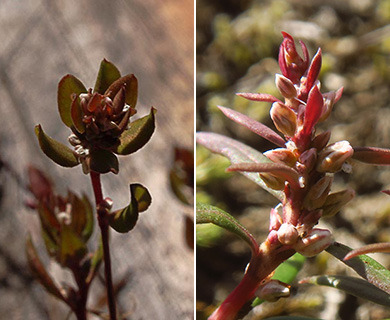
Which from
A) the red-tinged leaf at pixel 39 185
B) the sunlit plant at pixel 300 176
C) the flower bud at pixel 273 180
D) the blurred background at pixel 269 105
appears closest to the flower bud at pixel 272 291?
the sunlit plant at pixel 300 176

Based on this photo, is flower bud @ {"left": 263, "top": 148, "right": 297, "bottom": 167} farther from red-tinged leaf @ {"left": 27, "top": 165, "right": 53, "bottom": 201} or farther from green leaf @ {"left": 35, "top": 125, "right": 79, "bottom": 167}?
red-tinged leaf @ {"left": 27, "top": 165, "right": 53, "bottom": 201}

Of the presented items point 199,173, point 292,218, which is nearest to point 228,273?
point 199,173

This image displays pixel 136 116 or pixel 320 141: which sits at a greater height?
pixel 136 116

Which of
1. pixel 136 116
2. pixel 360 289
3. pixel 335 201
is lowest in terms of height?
pixel 360 289

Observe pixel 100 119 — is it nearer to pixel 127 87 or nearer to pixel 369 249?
pixel 127 87

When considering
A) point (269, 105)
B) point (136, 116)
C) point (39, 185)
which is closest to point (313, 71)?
point (39, 185)

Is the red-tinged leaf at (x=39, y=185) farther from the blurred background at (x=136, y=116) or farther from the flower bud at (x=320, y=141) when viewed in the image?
the flower bud at (x=320, y=141)

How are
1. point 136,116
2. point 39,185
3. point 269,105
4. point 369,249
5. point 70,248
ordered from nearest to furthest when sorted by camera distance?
point 369,249 < point 70,248 < point 39,185 < point 136,116 < point 269,105
